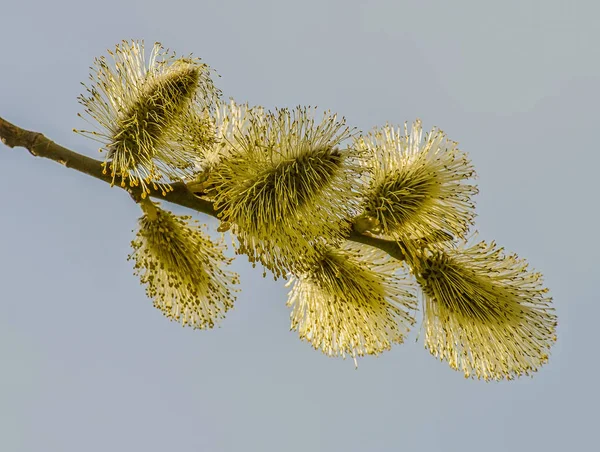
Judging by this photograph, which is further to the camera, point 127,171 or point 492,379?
point 492,379

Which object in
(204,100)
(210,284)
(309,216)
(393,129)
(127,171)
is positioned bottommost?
(210,284)

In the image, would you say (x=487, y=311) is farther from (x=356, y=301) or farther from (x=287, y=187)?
(x=287, y=187)

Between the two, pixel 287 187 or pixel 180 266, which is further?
pixel 180 266

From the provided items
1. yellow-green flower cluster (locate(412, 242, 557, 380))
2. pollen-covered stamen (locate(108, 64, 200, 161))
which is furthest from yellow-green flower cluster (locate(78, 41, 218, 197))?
yellow-green flower cluster (locate(412, 242, 557, 380))

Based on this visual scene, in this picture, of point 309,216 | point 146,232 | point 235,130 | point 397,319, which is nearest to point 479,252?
point 397,319

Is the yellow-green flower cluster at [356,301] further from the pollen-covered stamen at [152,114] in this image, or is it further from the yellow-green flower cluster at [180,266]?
the pollen-covered stamen at [152,114]

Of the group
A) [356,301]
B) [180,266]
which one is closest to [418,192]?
[356,301]

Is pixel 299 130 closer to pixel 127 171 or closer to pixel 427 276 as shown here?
pixel 127 171
